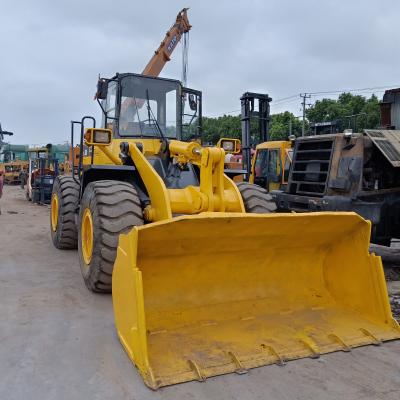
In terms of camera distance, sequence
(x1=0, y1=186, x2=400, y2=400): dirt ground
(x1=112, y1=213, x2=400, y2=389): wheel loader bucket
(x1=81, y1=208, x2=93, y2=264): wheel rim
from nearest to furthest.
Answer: (x1=0, y1=186, x2=400, y2=400): dirt ground, (x1=112, y1=213, x2=400, y2=389): wheel loader bucket, (x1=81, y1=208, x2=93, y2=264): wheel rim

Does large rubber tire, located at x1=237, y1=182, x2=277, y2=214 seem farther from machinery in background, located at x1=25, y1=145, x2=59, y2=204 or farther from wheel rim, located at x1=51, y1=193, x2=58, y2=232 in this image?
machinery in background, located at x1=25, y1=145, x2=59, y2=204

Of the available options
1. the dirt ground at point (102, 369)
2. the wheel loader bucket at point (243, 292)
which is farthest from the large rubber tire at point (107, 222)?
the wheel loader bucket at point (243, 292)

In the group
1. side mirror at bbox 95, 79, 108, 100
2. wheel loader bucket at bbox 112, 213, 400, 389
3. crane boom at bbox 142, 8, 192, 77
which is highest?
crane boom at bbox 142, 8, 192, 77

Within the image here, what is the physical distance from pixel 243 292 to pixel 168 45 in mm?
11865

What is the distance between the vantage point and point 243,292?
409 cm

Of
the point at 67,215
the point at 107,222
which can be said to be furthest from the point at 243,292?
the point at 67,215

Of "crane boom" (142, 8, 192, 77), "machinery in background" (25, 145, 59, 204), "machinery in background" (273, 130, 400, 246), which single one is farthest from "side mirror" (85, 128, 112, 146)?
"machinery in background" (25, 145, 59, 204)

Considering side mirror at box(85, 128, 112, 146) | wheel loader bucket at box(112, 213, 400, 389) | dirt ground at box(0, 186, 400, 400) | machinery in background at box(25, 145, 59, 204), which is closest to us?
dirt ground at box(0, 186, 400, 400)

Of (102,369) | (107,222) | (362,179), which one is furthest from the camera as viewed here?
(362,179)

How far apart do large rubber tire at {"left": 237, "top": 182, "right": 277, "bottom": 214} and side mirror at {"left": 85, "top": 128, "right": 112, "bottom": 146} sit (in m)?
1.82

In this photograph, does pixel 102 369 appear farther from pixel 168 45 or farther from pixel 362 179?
pixel 168 45

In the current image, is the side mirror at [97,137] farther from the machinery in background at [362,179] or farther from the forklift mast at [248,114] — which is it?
the forklift mast at [248,114]

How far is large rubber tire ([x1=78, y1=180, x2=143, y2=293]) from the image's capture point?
181 inches

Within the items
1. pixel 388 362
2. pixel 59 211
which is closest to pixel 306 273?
pixel 388 362
